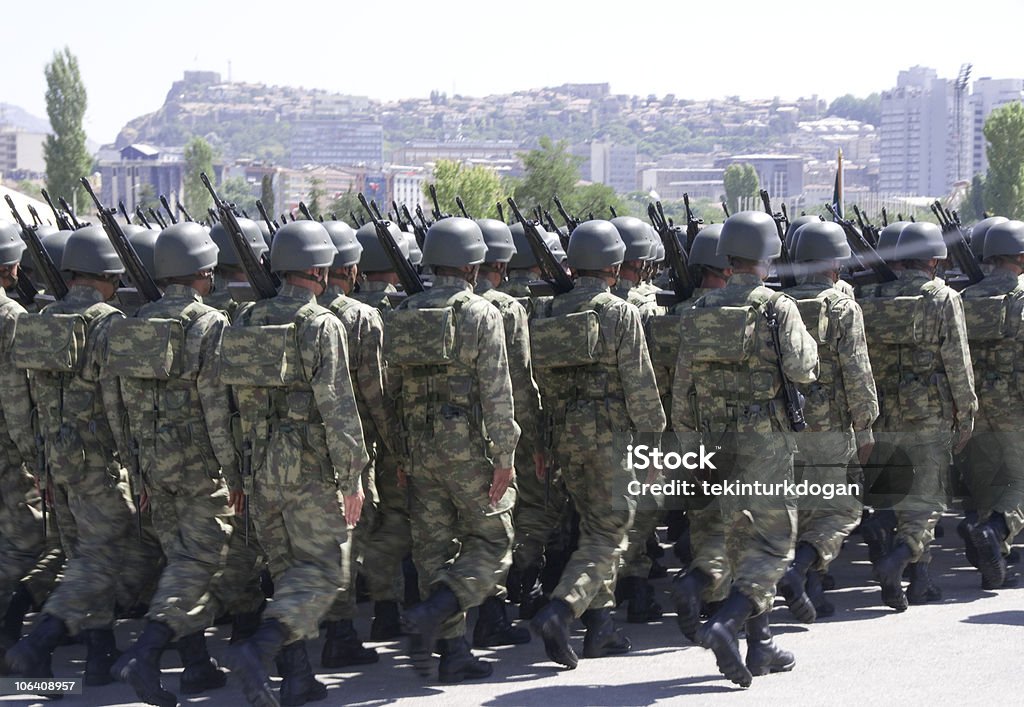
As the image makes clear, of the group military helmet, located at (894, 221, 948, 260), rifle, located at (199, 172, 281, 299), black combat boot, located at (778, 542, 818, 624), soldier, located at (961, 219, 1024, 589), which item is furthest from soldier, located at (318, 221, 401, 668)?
soldier, located at (961, 219, 1024, 589)

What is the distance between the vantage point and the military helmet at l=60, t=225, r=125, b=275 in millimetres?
7719

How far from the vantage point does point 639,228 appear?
8.85m

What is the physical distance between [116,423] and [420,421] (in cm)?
146

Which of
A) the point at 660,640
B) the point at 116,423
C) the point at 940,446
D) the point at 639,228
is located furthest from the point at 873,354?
the point at 116,423

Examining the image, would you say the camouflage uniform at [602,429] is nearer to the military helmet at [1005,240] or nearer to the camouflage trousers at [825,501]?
the camouflage trousers at [825,501]

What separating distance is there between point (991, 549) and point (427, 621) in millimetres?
3831

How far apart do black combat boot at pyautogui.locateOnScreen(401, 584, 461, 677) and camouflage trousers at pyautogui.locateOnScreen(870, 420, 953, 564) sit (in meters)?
2.98

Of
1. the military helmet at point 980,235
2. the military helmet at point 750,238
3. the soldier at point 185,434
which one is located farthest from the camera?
the military helmet at point 980,235

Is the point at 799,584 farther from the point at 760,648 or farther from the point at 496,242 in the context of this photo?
the point at 496,242

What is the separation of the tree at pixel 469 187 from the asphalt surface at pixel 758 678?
168 feet

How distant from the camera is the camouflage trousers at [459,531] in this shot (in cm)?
732

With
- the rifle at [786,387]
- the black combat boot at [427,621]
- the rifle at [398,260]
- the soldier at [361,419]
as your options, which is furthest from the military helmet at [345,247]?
the rifle at [786,387]

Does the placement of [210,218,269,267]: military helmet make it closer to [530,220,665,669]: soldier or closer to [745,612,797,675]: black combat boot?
[530,220,665,669]: soldier

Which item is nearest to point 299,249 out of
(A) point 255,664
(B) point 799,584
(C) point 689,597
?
(A) point 255,664
